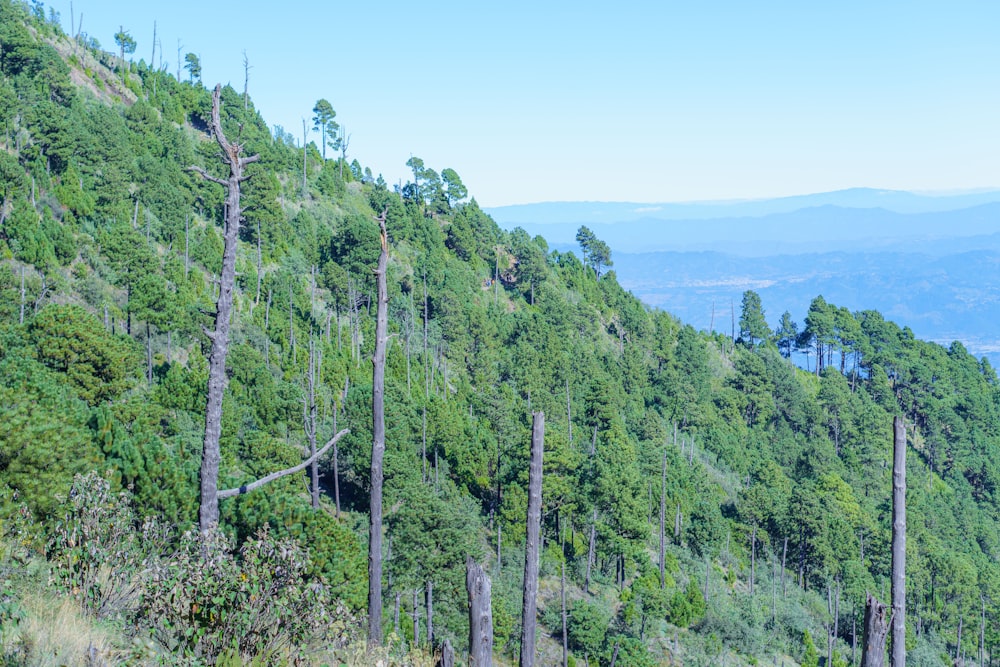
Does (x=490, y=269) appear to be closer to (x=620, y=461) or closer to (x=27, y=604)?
(x=620, y=461)

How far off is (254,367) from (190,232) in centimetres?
1897

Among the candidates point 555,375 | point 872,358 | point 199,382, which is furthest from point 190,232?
point 872,358

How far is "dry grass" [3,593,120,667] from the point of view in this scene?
20.3 feet

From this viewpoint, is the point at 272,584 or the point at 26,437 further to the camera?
the point at 26,437

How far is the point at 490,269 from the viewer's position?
273ft

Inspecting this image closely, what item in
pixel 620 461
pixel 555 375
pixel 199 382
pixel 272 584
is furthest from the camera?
pixel 555 375

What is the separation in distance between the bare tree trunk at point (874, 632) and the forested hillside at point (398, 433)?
6045 millimetres

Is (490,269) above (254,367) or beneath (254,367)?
above

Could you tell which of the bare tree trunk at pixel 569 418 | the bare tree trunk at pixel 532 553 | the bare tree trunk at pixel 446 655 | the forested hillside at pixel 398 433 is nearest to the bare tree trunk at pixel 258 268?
the forested hillside at pixel 398 433

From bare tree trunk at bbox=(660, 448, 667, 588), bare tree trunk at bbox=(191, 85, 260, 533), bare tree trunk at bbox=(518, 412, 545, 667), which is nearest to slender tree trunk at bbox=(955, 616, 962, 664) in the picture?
bare tree trunk at bbox=(660, 448, 667, 588)

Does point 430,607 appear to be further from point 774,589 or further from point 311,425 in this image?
point 774,589

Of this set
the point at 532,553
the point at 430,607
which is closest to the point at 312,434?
the point at 430,607

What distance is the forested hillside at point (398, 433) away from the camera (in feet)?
27.4

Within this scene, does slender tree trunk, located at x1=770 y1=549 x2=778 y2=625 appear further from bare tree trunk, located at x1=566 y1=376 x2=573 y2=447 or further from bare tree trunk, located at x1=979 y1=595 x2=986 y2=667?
bare tree trunk, located at x1=566 y1=376 x2=573 y2=447
